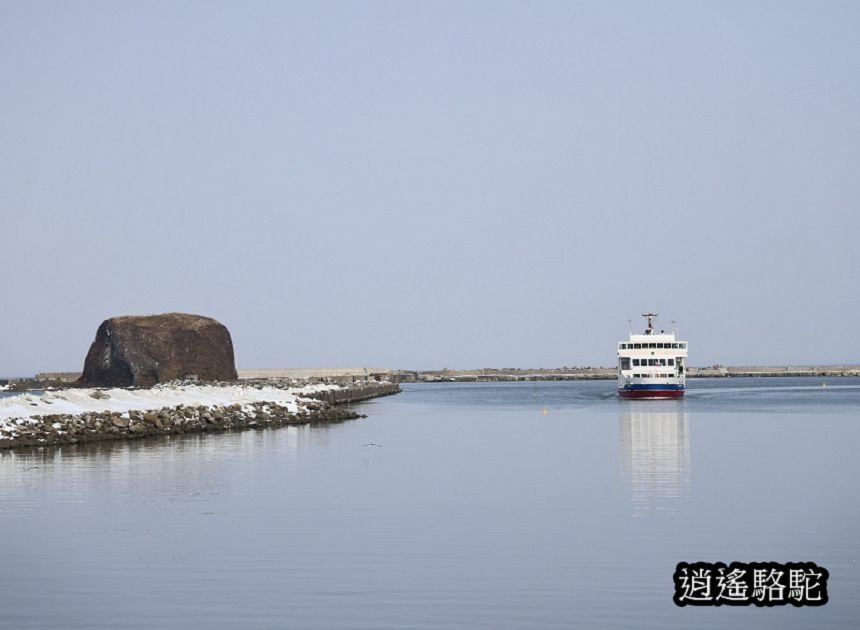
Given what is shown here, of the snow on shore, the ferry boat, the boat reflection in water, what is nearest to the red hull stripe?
the ferry boat

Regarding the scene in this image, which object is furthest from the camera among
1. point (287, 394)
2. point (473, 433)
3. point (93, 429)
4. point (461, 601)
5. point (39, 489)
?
point (287, 394)

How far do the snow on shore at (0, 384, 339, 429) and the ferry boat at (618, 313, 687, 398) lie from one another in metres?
29.8

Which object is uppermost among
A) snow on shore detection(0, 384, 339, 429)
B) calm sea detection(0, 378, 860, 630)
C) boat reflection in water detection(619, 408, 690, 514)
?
snow on shore detection(0, 384, 339, 429)

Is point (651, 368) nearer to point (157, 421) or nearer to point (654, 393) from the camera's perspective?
point (654, 393)

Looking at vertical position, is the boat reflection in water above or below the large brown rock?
below

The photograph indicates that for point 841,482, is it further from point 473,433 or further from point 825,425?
point 825,425

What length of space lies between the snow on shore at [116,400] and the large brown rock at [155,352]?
39.0m

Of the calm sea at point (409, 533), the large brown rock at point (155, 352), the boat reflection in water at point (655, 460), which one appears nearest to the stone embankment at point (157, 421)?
the calm sea at point (409, 533)

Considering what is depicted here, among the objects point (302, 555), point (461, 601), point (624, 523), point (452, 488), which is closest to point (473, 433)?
point (452, 488)

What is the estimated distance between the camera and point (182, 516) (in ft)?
67.0

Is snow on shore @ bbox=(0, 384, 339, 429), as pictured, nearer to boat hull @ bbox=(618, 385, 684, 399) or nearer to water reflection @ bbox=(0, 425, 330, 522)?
water reflection @ bbox=(0, 425, 330, 522)

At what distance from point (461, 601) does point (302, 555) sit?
377 centimetres

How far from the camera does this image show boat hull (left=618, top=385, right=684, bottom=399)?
87.3 m

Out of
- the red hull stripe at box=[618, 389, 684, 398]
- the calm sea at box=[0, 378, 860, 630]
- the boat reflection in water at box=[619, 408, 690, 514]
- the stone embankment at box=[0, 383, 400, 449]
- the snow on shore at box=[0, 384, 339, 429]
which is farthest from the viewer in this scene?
the red hull stripe at box=[618, 389, 684, 398]
